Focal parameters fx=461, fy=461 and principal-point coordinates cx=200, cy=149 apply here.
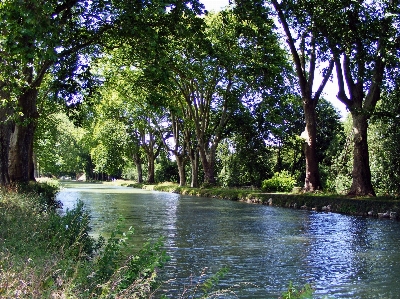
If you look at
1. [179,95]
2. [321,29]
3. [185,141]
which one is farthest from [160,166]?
[321,29]

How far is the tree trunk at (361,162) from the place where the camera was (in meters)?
22.1

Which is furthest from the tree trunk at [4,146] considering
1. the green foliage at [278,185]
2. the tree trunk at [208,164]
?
the tree trunk at [208,164]

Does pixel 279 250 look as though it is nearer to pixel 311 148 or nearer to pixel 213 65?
pixel 213 65

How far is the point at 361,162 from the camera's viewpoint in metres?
22.3

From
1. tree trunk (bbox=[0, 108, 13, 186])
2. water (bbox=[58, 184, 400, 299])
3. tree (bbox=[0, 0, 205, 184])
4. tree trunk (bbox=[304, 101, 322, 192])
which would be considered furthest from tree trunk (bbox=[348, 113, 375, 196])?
tree trunk (bbox=[0, 108, 13, 186])

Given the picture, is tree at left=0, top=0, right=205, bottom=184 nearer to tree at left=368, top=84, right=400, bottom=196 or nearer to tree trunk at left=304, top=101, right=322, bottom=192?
tree trunk at left=304, top=101, right=322, bottom=192

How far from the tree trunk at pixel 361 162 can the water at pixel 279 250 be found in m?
2.83

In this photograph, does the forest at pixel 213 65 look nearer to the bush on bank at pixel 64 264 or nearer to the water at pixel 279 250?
the water at pixel 279 250

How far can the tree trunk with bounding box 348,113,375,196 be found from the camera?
22141mm

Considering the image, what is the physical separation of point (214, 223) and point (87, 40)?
29.8 ft

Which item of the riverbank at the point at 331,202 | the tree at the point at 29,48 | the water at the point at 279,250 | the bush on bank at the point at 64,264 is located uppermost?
the tree at the point at 29,48

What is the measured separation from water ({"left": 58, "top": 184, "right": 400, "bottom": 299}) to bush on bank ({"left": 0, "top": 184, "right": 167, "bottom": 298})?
137 centimetres

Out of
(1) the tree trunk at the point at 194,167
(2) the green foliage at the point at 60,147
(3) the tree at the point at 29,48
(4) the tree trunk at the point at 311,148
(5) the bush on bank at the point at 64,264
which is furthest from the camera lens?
(2) the green foliage at the point at 60,147

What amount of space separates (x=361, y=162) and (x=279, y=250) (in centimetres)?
1211
